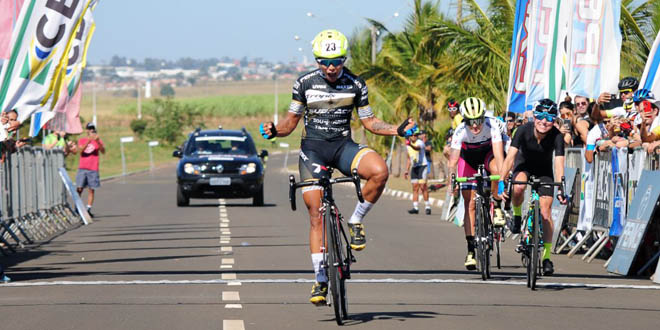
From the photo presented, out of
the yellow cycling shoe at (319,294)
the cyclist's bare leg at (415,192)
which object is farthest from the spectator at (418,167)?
the yellow cycling shoe at (319,294)

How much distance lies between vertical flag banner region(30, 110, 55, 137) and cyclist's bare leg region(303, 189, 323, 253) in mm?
10684

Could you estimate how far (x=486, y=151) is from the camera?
574 inches

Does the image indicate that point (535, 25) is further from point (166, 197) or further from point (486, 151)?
point (166, 197)

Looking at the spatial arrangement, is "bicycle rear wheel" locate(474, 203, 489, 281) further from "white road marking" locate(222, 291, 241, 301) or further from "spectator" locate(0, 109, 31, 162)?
"spectator" locate(0, 109, 31, 162)

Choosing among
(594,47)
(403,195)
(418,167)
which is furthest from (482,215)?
(403,195)

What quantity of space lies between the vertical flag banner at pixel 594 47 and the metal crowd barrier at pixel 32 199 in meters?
8.71

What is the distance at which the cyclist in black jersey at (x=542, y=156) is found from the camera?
45.0ft

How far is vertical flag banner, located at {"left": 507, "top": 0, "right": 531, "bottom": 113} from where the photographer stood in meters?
23.5

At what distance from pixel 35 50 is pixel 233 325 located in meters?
9.15

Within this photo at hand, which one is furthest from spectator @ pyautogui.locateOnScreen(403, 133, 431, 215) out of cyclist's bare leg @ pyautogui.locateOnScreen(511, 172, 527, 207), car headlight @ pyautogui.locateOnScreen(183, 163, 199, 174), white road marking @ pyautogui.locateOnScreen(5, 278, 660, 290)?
white road marking @ pyautogui.locateOnScreen(5, 278, 660, 290)

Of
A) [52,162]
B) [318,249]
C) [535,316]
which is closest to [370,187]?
[318,249]

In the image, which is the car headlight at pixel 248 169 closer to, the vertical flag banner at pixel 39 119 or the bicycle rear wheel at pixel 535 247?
the vertical flag banner at pixel 39 119

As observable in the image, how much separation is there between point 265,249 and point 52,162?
26.9 feet

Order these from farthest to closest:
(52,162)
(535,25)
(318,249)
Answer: (52,162), (535,25), (318,249)
